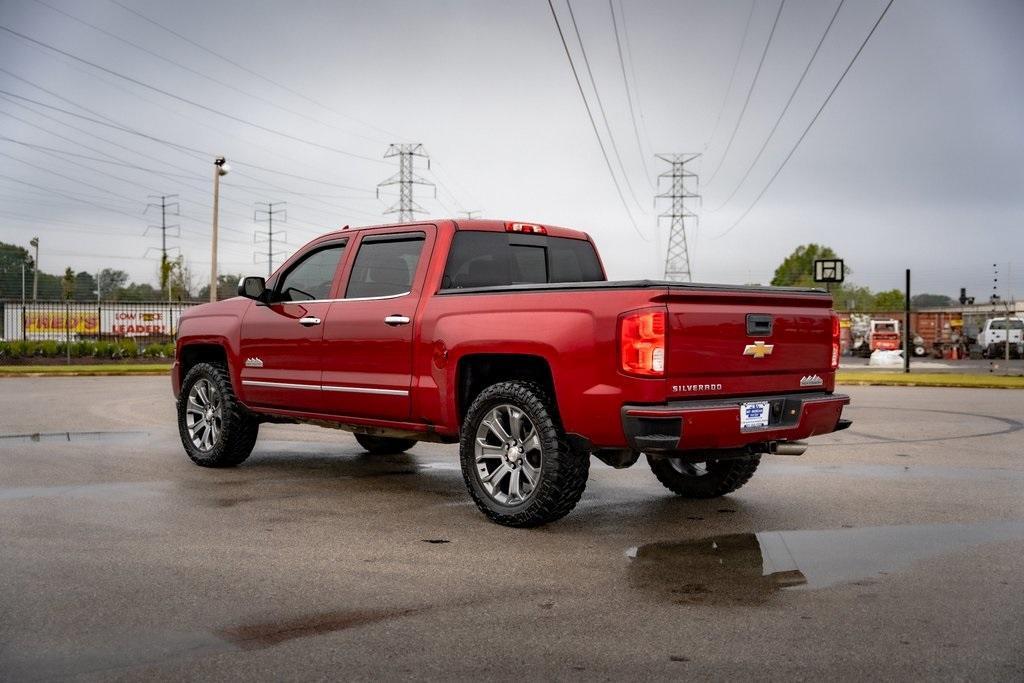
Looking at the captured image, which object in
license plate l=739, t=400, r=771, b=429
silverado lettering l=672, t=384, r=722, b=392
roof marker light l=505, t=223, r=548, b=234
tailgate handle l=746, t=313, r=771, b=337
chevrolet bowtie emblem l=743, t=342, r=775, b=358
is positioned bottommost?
license plate l=739, t=400, r=771, b=429

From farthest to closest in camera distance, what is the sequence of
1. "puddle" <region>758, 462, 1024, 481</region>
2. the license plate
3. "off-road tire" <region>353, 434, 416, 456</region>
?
"off-road tire" <region>353, 434, 416, 456</region> → "puddle" <region>758, 462, 1024, 481</region> → the license plate

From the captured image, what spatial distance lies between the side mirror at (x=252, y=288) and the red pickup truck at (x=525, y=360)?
2cm

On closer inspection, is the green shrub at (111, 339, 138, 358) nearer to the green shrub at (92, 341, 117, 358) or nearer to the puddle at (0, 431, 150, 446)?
the green shrub at (92, 341, 117, 358)

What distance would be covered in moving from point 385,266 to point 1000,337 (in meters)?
43.9

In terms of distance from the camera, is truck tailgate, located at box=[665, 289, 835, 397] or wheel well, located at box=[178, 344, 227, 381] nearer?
truck tailgate, located at box=[665, 289, 835, 397]

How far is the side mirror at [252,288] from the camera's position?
27.0 feet

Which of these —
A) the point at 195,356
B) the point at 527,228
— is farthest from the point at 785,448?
the point at 195,356

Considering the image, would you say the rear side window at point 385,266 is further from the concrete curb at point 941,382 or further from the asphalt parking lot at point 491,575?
the concrete curb at point 941,382

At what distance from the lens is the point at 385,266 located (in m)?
7.66

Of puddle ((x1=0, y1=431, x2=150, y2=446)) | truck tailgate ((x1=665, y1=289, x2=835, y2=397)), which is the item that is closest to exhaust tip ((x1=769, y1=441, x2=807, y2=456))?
truck tailgate ((x1=665, y1=289, x2=835, y2=397))

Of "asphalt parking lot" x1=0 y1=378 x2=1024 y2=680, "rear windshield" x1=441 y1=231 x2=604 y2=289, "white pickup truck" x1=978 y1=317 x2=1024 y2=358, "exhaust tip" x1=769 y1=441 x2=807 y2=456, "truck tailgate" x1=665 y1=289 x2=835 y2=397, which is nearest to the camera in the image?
"asphalt parking lot" x1=0 y1=378 x2=1024 y2=680

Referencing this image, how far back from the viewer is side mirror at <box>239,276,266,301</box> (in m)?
8.22

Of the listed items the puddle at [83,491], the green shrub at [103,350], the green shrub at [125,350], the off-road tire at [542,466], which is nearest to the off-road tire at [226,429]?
the puddle at [83,491]

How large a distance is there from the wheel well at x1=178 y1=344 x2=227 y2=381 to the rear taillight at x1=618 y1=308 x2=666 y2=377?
5040 millimetres
